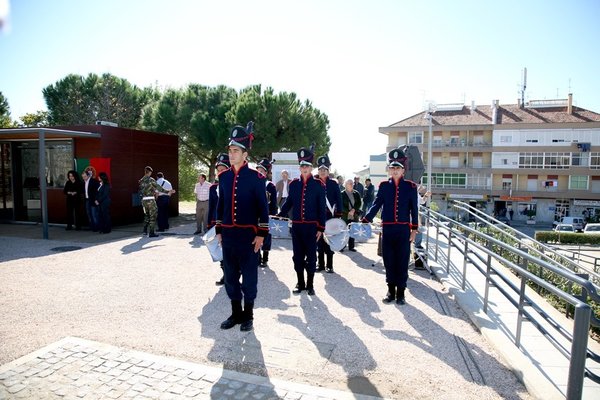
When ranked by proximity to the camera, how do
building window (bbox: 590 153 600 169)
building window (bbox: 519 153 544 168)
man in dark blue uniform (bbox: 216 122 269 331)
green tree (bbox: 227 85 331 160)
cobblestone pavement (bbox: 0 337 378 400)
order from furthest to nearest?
building window (bbox: 519 153 544 168)
building window (bbox: 590 153 600 169)
green tree (bbox: 227 85 331 160)
man in dark blue uniform (bbox: 216 122 269 331)
cobblestone pavement (bbox: 0 337 378 400)

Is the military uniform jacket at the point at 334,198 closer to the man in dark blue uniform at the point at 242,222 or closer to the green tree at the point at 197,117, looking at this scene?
the man in dark blue uniform at the point at 242,222

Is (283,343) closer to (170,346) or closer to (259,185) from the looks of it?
(170,346)

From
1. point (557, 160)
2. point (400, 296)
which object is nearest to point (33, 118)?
point (400, 296)

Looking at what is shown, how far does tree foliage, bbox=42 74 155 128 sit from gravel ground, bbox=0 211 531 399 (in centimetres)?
3107

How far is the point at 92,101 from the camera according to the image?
1425 inches

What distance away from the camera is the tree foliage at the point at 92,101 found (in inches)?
1404

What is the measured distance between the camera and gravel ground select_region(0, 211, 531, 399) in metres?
3.70

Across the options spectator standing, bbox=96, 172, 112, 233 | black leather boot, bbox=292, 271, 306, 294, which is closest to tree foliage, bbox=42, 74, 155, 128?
spectator standing, bbox=96, 172, 112, 233

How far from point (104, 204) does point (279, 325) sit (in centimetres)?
924

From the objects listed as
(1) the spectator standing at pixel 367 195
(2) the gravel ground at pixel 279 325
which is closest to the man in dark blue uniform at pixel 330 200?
(2) the gravel ground at pixel 279 325

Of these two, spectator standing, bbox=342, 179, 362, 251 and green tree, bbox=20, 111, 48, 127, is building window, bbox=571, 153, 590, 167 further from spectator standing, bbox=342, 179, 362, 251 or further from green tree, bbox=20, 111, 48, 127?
green tree, bbox=20, 111, 48, 127

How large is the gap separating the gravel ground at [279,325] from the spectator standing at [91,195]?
4262mm

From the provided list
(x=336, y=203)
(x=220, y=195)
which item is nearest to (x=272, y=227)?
(x=336, y=203)

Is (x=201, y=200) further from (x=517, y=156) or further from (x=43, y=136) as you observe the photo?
(x=517, y=156)
